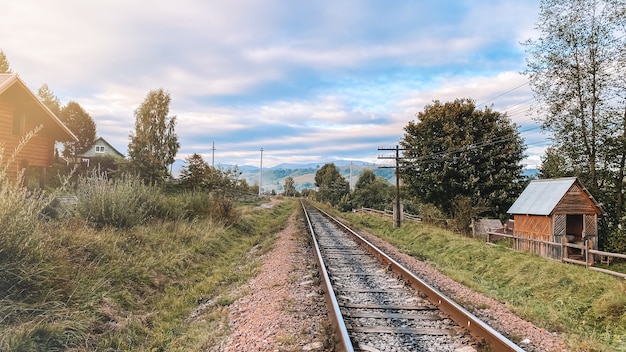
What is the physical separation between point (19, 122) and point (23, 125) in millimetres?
191

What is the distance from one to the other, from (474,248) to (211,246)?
9844mm

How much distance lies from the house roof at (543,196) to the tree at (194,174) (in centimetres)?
1748

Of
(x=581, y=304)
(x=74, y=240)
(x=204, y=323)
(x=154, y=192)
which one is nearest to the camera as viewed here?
(x=204, y=323)

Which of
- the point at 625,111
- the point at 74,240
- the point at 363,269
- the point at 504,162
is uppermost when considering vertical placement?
the point at 625,111

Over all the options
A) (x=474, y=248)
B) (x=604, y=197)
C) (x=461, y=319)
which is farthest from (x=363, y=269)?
(x=604, y=197)

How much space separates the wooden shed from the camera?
19922mm

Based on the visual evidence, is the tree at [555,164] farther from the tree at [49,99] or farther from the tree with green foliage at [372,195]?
the tree at [49,99]

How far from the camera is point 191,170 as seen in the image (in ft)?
73.3

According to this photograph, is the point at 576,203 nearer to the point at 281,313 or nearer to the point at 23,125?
the point at 281,313

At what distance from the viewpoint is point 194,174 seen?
A: 22.4 m

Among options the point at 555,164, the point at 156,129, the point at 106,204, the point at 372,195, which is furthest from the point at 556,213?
the point at 372,195

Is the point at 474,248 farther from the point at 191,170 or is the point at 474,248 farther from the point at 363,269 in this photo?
the point at 191,170

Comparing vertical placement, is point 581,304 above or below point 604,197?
below

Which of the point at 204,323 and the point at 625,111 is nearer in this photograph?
the point at 204,323
